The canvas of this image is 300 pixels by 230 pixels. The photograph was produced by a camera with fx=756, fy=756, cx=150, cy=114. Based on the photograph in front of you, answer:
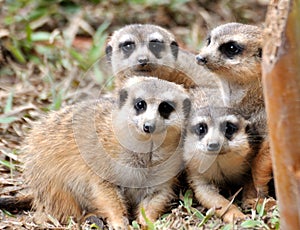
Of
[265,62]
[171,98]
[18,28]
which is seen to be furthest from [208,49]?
[18,28]

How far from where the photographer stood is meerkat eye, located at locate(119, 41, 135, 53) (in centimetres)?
577

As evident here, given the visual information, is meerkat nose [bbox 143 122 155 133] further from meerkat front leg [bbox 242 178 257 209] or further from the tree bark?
the tree bark

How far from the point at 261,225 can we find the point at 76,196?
1.28 m

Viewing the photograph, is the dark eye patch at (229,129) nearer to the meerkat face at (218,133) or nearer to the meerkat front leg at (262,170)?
the meerkat face at (218,133)

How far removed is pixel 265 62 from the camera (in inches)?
128

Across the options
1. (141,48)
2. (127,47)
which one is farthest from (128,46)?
(141,48)

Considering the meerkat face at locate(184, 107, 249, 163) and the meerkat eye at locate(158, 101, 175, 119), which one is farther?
the meerkat eye at locate(158, 101, 175, 119)

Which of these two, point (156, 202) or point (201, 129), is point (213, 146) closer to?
point (201, 129)

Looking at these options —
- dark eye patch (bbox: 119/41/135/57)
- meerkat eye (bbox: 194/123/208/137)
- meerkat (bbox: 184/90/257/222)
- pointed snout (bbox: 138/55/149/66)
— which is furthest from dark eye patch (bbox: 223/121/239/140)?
dark eye patch (bbox: 119/41/135/57)

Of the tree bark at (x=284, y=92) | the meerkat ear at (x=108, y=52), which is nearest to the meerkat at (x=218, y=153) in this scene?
the tree bark at (x=284, y=92)

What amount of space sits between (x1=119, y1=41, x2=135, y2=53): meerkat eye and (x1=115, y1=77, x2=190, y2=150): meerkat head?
1038 millimetres

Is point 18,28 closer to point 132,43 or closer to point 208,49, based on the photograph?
point 132,43

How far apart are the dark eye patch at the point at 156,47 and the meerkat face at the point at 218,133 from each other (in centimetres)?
127

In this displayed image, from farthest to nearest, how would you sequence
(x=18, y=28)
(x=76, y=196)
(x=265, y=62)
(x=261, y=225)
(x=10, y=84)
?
(x=18, y=28) < (x=10, y=84) < (x=76, y=196) < (x=261, y=225) < (x=265, y=62)
